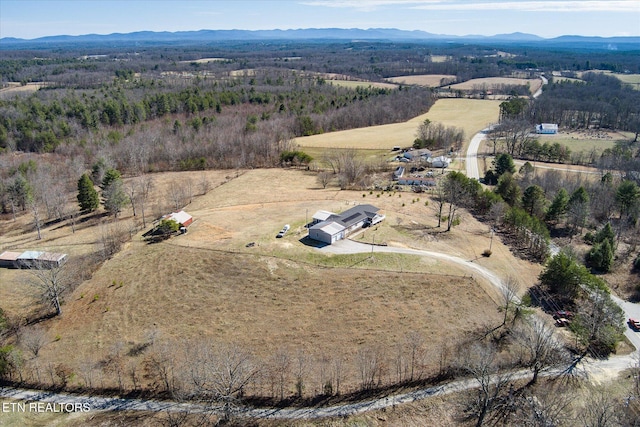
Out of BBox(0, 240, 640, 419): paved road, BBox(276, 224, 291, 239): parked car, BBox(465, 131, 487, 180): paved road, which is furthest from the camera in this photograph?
BBox(465, 131, 487, 180): paved road

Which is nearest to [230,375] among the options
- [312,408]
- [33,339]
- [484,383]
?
[312,408]

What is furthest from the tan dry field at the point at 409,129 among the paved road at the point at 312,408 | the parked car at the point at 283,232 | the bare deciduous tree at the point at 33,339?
the bare deciduous tree at the point at 33,339

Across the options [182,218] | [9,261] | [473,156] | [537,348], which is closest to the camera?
[537,348]

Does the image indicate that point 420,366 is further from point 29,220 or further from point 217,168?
point 217,168

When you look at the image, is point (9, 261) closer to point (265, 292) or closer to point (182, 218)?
point (182, 218)

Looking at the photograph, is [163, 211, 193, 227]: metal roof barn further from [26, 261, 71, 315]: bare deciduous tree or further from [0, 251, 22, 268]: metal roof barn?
[0, 251, 22, 268]: metal roof barn

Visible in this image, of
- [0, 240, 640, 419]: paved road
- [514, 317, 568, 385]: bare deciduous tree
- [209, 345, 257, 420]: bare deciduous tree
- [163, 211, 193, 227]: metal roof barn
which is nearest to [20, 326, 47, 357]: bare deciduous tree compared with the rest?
[0, 240, 640, 419]: paved road
